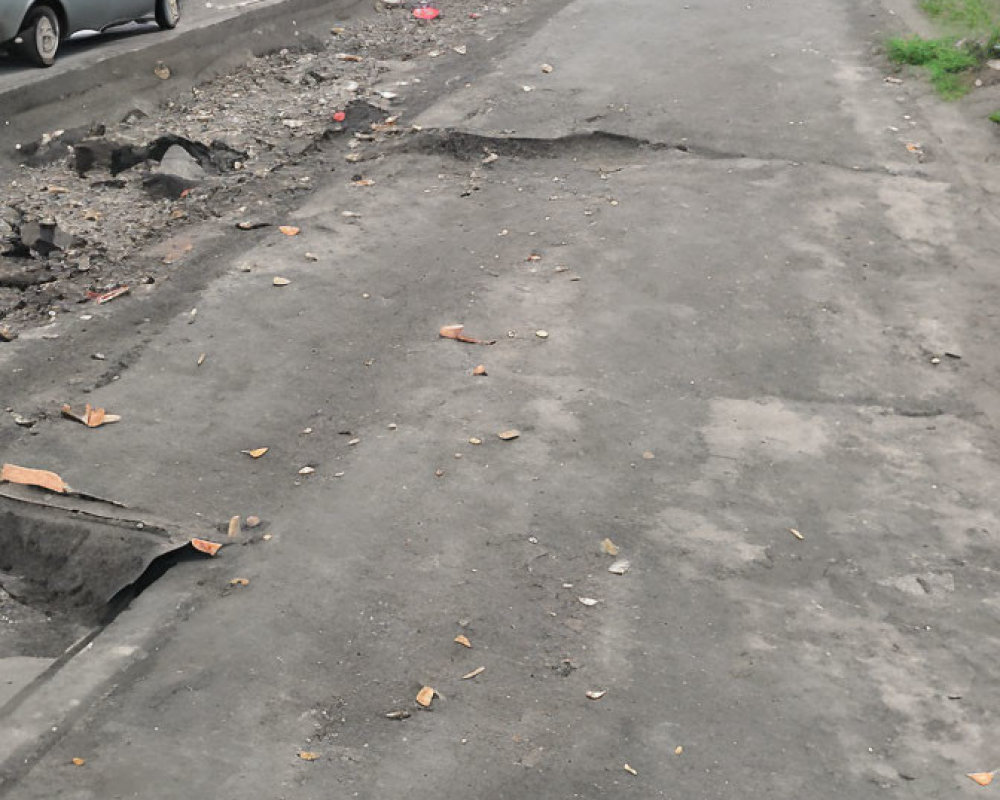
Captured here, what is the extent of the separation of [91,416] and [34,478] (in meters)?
0.68

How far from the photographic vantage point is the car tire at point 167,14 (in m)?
12.5

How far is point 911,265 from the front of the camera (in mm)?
8586

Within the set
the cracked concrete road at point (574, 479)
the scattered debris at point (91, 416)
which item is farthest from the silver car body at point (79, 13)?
the scattered debris at point (91, 416)

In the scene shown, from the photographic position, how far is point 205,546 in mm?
5441

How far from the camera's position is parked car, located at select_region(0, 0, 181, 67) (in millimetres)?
10655

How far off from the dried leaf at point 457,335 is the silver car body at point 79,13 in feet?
→ 18.0

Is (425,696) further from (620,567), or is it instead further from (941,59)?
(941,59)

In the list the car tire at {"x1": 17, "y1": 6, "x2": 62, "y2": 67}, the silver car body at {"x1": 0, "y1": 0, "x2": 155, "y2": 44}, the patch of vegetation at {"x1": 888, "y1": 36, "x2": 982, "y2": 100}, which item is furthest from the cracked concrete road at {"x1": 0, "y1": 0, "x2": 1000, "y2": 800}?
the silver car body at {"x1": 0, "y1": 0, "x2": 155, "y2": 44}

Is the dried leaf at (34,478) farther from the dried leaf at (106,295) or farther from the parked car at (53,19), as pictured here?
the parked car at (53,19)

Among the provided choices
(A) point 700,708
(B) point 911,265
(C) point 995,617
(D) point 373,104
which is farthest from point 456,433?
(D) point 373,104

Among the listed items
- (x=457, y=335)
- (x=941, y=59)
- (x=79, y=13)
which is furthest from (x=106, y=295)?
(x=941, y=59)

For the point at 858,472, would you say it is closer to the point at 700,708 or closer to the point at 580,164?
the point at 700,708

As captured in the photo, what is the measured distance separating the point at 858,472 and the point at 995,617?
1.18m

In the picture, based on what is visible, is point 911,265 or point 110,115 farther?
point 110,115
